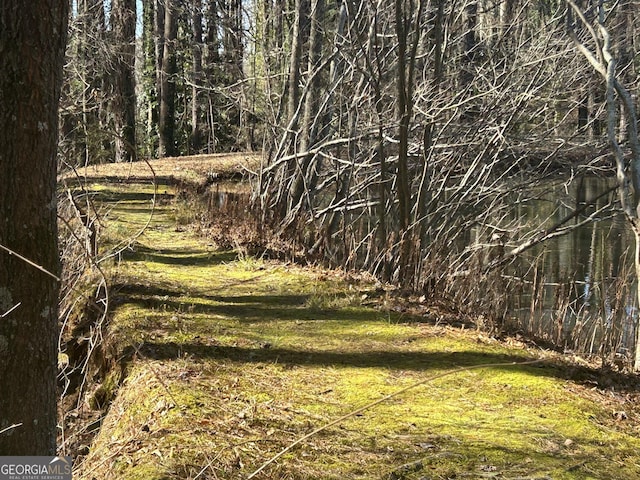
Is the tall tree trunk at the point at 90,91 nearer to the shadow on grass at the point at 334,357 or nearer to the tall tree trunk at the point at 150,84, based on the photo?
the shadow on grass at the point at 334,357

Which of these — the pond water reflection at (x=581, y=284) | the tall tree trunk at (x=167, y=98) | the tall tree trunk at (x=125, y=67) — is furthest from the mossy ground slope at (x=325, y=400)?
the tall tree trunk at (x=167, y=98)

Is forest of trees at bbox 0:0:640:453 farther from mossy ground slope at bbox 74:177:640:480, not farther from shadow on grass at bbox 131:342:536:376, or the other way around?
shadow on grass at bbox 131:342:536:376

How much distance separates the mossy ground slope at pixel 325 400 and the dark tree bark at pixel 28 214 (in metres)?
0.35

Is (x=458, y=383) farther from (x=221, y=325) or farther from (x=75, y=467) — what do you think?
(x=75, y=467)

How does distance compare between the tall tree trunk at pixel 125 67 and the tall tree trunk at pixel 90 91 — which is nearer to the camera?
the tall tree trunk at pixel 90 91

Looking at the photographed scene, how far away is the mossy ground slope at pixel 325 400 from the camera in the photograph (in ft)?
8.80

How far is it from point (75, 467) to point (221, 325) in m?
1.63

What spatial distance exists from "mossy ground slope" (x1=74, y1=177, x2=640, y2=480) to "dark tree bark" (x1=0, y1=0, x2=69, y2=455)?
0.35 m

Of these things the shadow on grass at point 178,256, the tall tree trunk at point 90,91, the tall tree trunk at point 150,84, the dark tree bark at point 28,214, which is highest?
the tall tree trunk at point 150,84

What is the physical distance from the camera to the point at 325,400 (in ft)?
11.0

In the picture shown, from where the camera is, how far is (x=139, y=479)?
2.51 m

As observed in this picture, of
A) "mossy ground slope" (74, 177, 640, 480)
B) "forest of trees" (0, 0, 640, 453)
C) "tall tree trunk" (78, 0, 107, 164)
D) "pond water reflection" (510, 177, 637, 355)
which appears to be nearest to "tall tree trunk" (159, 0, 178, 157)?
"tall tree trunk" (78, 0, 107, 164)

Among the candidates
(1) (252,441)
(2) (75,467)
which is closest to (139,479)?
(1) (252,441)

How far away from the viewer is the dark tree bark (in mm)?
1878
